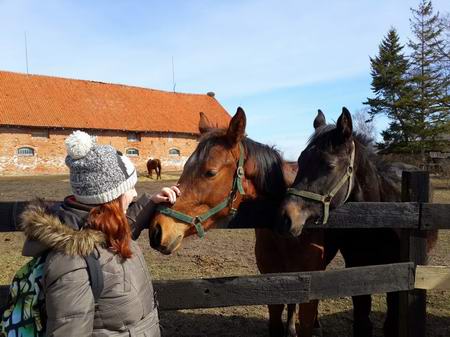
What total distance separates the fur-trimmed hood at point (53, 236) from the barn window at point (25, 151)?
35478mm

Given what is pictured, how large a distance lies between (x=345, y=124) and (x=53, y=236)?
2.27 meters

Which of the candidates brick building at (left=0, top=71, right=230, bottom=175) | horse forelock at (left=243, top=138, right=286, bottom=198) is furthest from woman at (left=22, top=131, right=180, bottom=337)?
brick building at (left=0, top=71, right=230, bottom=175)

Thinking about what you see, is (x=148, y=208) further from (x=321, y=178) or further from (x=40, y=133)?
(x=40, y=133)

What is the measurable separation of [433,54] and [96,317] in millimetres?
35752

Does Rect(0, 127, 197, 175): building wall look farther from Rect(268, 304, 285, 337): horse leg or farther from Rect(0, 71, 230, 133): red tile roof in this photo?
Rect(268, 304, 285, 337): horse leg

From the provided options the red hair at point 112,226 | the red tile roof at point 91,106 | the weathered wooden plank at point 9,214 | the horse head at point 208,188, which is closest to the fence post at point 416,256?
the horse head at point 208,188

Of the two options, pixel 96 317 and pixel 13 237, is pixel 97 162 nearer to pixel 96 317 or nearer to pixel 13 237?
pixel 96 317

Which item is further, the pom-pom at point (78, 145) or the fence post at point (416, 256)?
the fence post at point (416, 256)

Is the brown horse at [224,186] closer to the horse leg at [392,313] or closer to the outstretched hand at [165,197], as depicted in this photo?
the outstretched hand at [165,197]

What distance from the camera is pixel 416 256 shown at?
2.88 meters

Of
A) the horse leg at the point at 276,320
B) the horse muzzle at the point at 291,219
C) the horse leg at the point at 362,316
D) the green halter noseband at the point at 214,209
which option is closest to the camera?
the green halter noseband at the point at 214,209

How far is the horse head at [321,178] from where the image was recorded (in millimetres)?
2738

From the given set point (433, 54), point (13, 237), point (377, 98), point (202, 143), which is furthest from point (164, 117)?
point (202, 143)

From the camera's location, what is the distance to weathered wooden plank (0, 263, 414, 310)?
2.43 m
